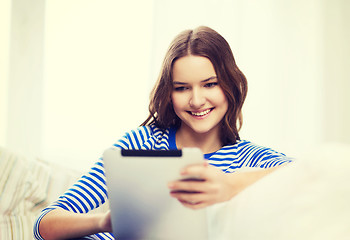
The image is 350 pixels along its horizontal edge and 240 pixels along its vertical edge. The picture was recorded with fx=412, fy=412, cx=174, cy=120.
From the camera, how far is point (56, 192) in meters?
1.62

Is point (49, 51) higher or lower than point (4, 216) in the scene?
higher

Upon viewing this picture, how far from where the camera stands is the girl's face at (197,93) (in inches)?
44.4

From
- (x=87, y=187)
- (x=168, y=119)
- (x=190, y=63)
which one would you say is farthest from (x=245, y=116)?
(x=87, y=187)

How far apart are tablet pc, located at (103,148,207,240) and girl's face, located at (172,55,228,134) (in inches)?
19.1

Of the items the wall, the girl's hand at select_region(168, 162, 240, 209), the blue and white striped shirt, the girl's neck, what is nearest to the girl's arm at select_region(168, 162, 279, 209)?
the girl's hand at select_region(168, 162, 240, 209)

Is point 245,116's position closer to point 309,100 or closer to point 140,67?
point 309,100

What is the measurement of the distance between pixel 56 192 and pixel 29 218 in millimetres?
166

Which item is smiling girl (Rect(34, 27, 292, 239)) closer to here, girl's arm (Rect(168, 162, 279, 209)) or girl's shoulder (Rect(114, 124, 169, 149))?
girl's shoulder (Rect(114, 124, 169, 149))

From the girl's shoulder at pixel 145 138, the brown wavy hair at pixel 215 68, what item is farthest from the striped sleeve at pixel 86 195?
the brown wavy hair at pixel 215 68

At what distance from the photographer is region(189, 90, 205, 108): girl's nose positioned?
3.68 feet

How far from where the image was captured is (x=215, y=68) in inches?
45.5

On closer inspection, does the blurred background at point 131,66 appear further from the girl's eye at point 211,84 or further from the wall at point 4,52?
the girl's eye at point 211,84

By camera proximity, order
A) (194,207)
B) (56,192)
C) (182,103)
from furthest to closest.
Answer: (56,192), (182,103), (194,207)

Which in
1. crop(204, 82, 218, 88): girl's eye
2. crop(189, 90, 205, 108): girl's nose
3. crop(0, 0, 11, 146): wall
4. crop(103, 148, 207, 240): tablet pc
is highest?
crop(0, 0, 11, 146): wall
